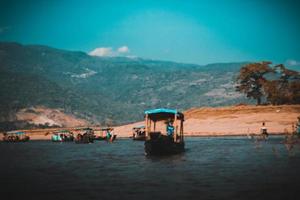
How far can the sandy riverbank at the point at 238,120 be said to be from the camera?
7869cm

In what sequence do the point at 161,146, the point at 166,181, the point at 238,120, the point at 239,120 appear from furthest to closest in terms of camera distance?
1. the point at 238,120
2. the point at 239,120
3. the point at 161,146
4. the point at 166,181

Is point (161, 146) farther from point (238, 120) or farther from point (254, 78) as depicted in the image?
point (254, 78)

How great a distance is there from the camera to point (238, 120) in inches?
3489

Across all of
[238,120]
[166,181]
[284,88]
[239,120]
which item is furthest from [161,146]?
[284,88]

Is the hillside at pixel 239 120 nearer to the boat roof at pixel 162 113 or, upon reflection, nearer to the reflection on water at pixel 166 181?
the boat roof at pixel 162 113

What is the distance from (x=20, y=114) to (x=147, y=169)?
6395 inches

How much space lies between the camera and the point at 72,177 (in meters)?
25.3

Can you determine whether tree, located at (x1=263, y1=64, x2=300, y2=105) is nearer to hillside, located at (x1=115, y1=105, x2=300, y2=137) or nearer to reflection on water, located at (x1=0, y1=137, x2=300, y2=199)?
hillside, located at (x1=115, y1=105, x2=300, y2=137)

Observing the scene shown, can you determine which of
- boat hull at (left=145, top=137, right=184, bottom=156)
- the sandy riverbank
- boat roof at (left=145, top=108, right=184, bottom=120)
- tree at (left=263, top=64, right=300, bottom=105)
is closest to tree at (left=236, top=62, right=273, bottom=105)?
tree at (left=263, top=64, right=300, bottom=105)

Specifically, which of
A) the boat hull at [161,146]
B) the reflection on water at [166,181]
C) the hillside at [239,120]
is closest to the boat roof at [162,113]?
the boat hull at [161,146]

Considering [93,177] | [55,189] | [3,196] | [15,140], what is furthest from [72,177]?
[15,140]

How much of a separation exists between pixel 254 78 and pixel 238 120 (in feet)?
98.4

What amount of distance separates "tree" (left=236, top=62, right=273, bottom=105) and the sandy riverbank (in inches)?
698

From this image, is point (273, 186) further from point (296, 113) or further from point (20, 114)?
point (20, 114)
